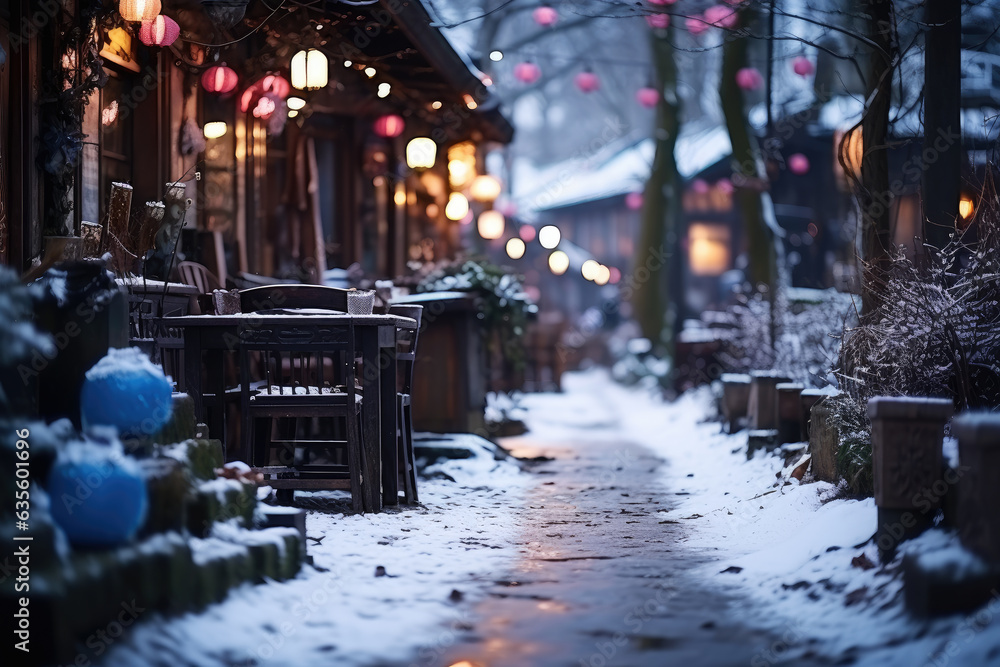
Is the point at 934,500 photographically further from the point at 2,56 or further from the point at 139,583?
the point at 2,56

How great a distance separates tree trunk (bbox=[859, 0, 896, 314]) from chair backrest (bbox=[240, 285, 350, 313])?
409cm

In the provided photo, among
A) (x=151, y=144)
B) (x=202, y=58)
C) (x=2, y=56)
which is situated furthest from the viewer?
(x=202, y=58)

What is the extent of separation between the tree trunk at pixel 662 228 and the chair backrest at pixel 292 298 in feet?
49.7

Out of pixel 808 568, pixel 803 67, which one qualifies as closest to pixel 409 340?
pixel 808 568

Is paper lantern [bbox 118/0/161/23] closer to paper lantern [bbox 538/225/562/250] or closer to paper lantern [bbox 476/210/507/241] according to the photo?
paper lantern [bbox 476/210/507/241]

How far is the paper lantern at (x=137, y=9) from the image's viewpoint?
7.86m

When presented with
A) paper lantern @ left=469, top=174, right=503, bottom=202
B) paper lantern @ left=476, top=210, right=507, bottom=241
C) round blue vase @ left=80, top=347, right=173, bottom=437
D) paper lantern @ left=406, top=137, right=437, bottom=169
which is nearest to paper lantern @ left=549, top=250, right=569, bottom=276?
paper lantern @ left=476, top=210, right=507, bottom=241

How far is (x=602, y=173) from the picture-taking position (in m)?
40.4

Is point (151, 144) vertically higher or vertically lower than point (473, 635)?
higher

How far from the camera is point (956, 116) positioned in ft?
25.6

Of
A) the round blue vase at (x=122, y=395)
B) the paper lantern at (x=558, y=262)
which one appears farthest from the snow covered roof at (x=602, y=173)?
the round blue vase at (x=122, y=395)

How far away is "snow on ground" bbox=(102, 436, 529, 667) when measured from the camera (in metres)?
4.34

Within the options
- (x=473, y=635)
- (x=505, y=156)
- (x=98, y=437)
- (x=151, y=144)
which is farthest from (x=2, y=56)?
(x=505, y=156)

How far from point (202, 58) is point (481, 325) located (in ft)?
13.9
